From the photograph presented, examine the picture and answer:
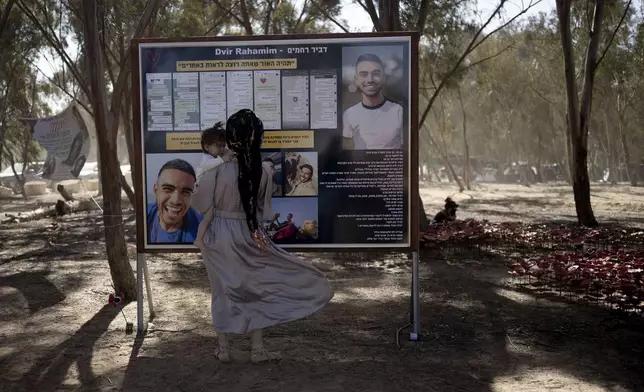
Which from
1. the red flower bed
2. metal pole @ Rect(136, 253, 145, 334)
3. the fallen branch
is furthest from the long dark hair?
the fallen branch

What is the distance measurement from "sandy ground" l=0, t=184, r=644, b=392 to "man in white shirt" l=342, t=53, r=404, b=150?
5.11 ft

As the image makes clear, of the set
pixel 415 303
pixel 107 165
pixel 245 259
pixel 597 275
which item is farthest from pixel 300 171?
pixel 597 275

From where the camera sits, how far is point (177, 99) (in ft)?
18.5

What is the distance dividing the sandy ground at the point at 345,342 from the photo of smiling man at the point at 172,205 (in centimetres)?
85

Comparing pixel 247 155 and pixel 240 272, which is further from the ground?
pixel 247 155

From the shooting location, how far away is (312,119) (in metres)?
5.60

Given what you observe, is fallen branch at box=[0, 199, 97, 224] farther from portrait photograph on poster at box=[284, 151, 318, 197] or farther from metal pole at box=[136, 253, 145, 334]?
portrait photograph on poster at box=[284, 151, 318, 197]

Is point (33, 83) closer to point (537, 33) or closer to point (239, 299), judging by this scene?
point (537, 33)

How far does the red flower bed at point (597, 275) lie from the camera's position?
6230mm

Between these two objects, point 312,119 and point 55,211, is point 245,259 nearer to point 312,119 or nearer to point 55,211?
point 312,119

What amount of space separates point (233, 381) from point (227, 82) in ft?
7.65

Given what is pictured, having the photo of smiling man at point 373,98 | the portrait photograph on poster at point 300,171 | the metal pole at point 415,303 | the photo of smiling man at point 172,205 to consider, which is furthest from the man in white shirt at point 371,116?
the photo of smiling man at point 172,205

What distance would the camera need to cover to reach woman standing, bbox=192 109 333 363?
15.9ft

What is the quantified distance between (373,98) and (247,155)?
4.14 ft
